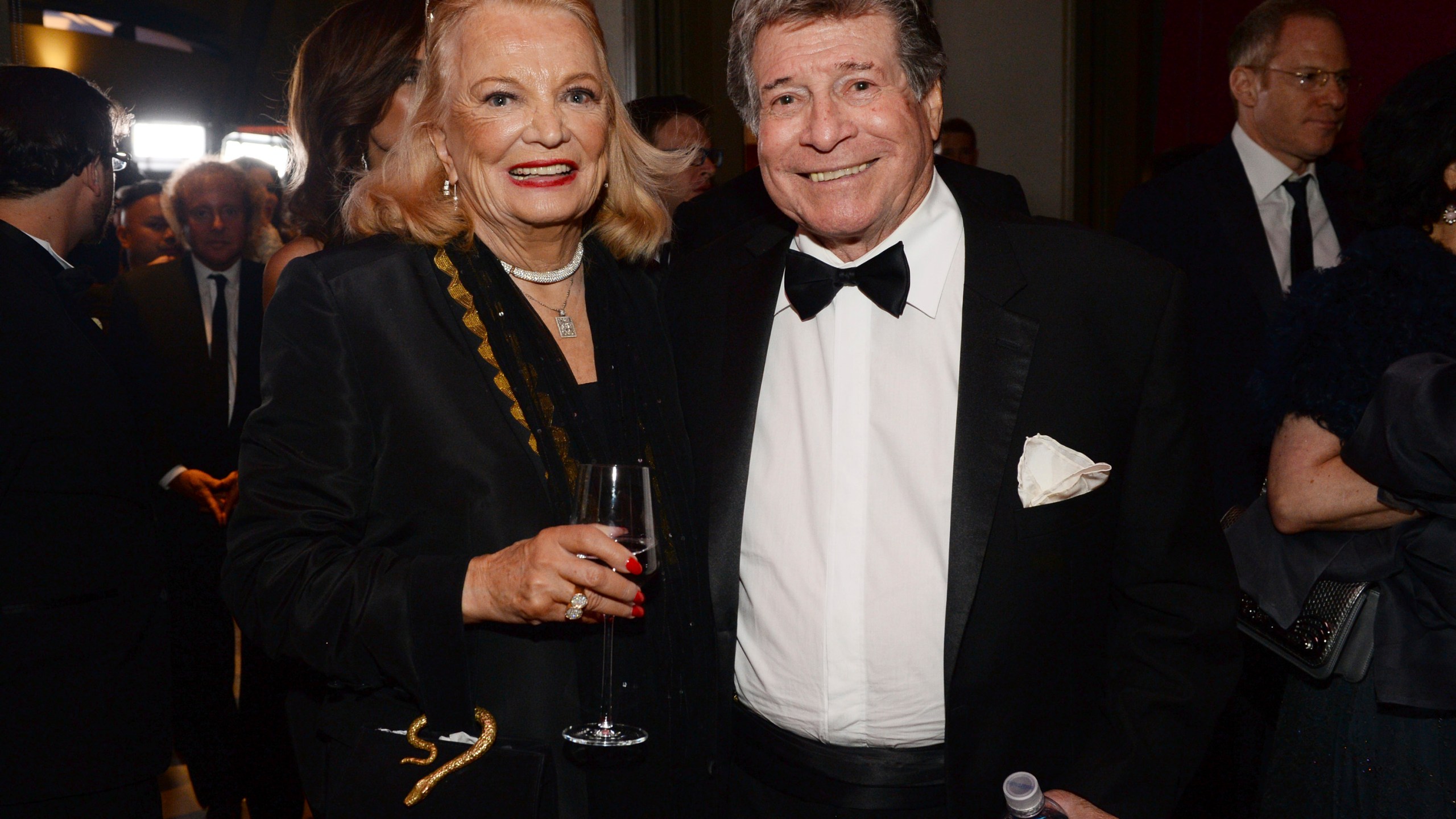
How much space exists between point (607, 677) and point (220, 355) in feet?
10.7

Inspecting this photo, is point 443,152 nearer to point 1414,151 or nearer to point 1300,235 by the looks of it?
point 1414,151

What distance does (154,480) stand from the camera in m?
2.74

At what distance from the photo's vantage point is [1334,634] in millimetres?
2105

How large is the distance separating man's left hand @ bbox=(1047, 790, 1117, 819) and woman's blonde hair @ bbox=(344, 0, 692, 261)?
119cm

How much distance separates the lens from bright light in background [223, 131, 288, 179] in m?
6.25

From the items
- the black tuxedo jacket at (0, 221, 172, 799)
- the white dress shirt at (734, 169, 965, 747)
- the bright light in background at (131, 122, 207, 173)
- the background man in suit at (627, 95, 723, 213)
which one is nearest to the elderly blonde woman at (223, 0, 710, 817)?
the white dress shirt at (734, 169, 965, 747)

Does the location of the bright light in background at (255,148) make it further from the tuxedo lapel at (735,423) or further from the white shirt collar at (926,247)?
the white shirt collar at (926,247)

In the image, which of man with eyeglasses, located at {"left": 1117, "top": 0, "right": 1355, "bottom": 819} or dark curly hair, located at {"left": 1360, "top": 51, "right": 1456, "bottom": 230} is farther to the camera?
man with eyeglasses, located at {"left": 1117, "top": 0, "right": 1355, "bottom": 819}

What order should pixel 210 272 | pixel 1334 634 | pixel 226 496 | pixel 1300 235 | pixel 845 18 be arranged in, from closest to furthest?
pixel 845 18 → pixel 1334 634 → pixel 1300 235 → pixel 226 496 → pixel 210 272

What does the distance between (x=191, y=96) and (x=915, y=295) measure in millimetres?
5321

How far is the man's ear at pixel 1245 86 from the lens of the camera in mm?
3777

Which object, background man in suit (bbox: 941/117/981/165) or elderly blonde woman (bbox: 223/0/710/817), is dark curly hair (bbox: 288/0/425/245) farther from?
background man in suit (bbox: 941/117/981/165)

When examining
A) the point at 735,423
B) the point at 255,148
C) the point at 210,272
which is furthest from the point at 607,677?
the point at 255,148

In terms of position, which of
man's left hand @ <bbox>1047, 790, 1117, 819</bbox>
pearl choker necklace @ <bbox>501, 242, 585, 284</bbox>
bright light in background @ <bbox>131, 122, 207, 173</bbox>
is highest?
bright light in background @ <bbox>131, 122, 207, 173</bbox>
